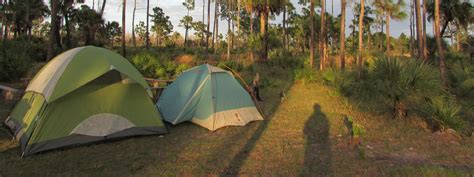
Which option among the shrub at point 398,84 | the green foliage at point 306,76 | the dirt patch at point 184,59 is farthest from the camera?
the dirt patch at point 184,59

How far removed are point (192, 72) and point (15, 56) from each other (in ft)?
29.8

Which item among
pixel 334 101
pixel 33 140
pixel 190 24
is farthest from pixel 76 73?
pixel 190 24

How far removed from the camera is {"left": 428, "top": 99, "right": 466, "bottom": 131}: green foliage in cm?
786

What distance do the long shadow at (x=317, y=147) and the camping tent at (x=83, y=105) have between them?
3403mm

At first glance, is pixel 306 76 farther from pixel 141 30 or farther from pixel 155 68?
pixel 141 30

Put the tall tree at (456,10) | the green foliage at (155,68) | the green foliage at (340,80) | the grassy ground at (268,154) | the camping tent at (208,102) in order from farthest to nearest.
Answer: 1. the tall tree at (456,10)
2. the green foliage at (155,68)
3. the green foliage at (340,80)
4. the camping tent at (208,102)
5. the grassy ground at (268,154)

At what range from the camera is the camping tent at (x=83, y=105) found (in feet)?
20.8

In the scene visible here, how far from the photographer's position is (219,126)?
835 cm

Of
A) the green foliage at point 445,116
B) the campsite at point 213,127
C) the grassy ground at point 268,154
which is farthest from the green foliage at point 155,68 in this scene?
the green foliage at point 445,116

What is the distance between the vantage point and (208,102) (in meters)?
8.56

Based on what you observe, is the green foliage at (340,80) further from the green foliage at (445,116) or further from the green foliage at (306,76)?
the green foliage at (445,116)

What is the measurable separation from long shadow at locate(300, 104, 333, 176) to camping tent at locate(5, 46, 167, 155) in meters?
3.40

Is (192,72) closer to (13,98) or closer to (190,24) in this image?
(13,98)

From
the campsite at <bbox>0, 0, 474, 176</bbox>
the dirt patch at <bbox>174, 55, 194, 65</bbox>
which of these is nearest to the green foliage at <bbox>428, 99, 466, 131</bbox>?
the campsite at <bbox>0, 0, 474, 176</bbox>
